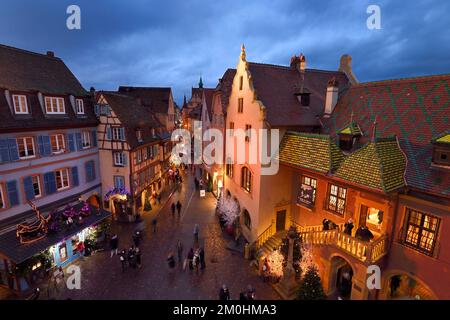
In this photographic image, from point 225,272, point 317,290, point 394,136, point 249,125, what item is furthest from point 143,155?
point 394,136

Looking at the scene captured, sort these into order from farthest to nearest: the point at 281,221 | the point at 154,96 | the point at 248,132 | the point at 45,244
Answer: the point at 154,96
the point at 248,132
the point at 281,221
the point at 45,244

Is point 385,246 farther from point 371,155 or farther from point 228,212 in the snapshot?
point 228,212

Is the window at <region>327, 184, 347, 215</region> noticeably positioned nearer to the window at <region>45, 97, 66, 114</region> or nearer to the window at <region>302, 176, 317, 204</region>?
the window at <region>302, 176, 317, 204</region>

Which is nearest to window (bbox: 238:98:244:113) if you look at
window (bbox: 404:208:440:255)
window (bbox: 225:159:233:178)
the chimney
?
window (bbox: 225:159:233:178)

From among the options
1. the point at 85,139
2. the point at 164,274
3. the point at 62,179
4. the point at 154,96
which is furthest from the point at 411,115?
the point at 154,96

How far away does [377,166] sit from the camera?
12.5 metres

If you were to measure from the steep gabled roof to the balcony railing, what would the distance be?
944 inches

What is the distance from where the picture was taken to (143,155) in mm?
28891

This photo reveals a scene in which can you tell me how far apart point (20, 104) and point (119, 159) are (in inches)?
374

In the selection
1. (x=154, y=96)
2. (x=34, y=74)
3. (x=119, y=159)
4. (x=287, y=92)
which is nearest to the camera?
(x=34, y=74)

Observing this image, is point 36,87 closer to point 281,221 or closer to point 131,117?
point 131,117
